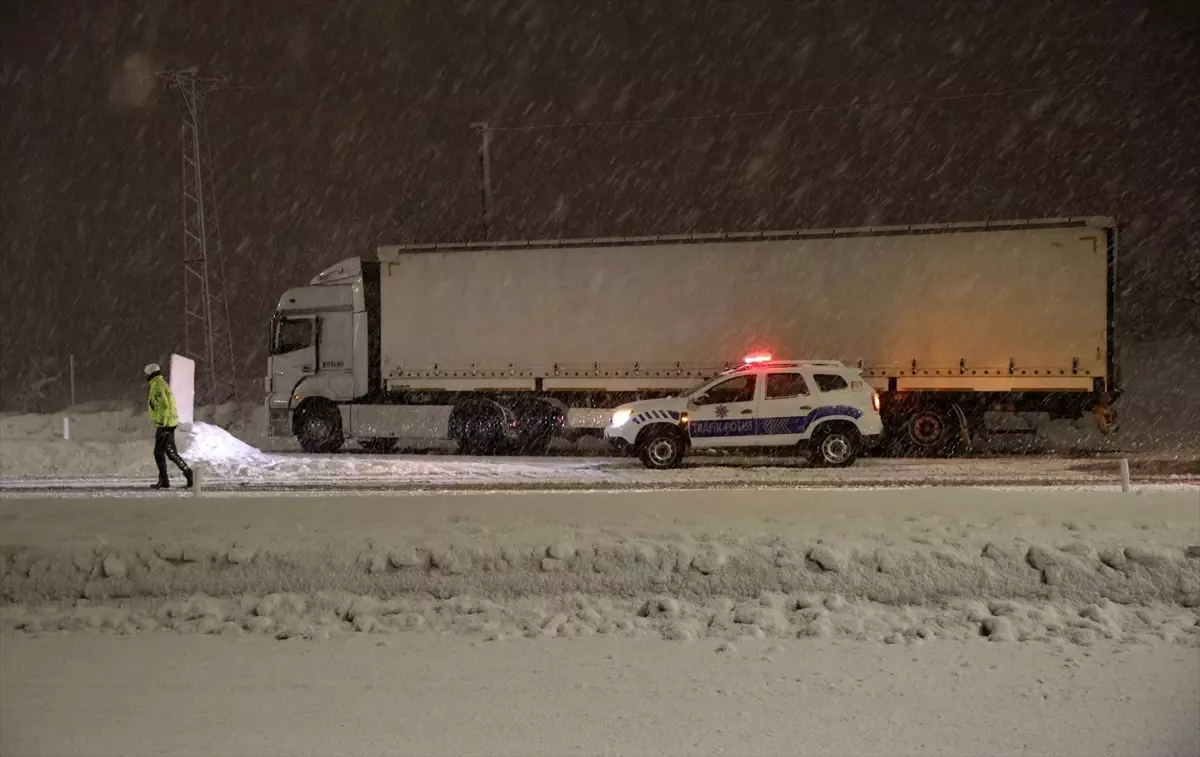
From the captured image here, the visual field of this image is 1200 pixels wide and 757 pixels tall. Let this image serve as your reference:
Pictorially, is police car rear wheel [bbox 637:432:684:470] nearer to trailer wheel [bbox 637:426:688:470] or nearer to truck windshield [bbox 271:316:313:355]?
trailer wheel [bbox 637:426:688:470]

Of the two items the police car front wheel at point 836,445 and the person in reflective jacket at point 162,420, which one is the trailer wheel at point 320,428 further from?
the police car front wheel at point 836,445

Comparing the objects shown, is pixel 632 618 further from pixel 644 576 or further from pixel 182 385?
pixel 182 385

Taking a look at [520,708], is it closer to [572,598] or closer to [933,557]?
[572,598]

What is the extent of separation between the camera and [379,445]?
23.5 meters

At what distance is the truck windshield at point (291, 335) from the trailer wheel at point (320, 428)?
4.41 ft

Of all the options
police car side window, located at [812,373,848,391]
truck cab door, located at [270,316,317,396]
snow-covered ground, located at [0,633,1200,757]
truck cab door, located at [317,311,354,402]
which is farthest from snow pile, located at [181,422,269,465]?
snow-covered ground, located at [0,633,1200,757]

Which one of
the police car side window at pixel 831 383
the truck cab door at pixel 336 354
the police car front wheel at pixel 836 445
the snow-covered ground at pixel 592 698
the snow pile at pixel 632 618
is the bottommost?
the snow-covered ground at pixel 592 698

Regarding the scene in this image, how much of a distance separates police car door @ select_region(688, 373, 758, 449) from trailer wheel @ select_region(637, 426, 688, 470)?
270 mm

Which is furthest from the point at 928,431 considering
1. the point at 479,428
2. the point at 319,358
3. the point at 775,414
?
the point at 319,358

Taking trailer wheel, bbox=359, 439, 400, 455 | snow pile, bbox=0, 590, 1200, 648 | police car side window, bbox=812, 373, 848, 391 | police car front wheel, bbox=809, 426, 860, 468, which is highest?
police car side window, bbox=812, 373, 848, 391

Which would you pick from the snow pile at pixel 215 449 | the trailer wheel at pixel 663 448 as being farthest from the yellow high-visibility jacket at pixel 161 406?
the trailer wheel at pixel 663 448

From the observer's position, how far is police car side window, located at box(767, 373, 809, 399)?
17.5 m

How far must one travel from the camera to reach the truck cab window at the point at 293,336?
23141 mm

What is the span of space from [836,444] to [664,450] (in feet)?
9.33
